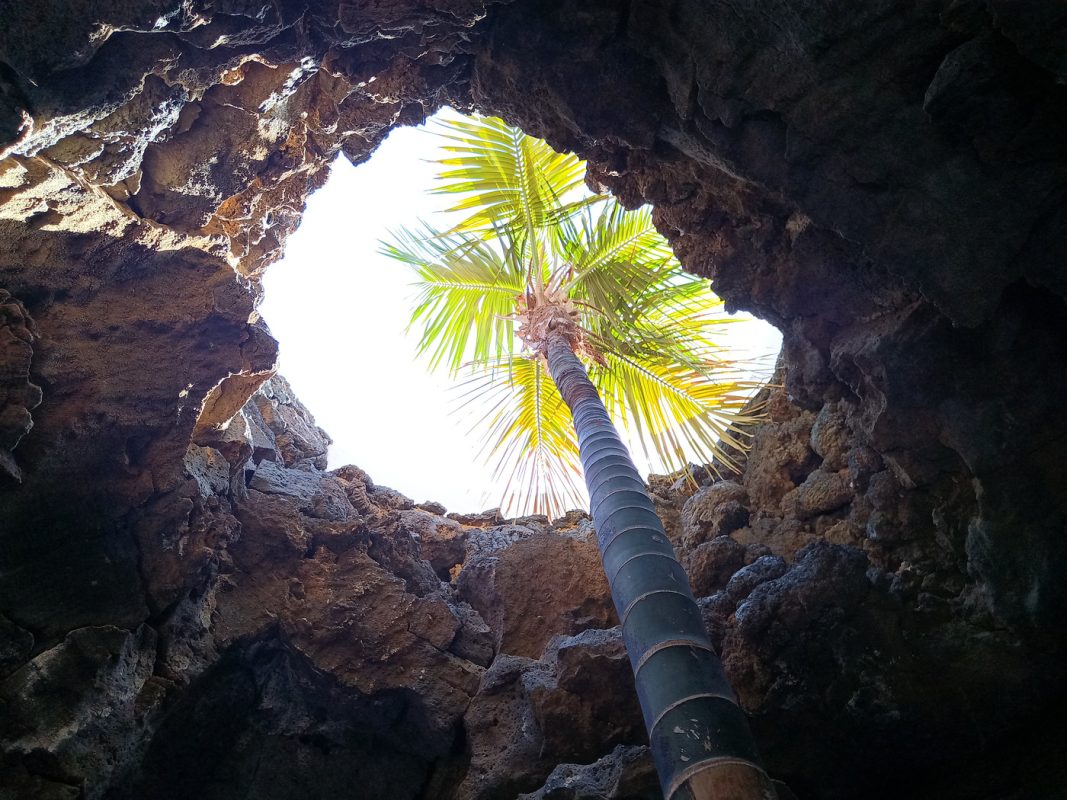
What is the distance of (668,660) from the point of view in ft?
10.3

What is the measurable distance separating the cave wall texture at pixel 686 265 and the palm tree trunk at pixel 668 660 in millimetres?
908

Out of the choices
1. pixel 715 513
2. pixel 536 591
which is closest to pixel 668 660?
pixel 536 591

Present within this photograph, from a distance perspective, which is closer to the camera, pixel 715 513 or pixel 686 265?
pixel 686 265

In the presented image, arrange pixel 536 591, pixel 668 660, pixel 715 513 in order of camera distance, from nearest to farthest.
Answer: pixel 668 660 < pixel 536 591 < pixel 715 513

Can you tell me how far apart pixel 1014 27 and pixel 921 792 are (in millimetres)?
3920

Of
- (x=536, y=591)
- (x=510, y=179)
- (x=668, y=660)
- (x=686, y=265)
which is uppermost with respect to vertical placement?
(x=510, y=179)

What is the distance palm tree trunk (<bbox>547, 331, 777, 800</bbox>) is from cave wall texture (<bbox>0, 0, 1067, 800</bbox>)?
908mm

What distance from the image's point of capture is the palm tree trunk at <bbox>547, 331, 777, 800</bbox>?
106 inches

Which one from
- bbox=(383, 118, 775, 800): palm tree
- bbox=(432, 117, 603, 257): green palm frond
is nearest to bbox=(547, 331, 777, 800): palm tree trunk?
bbox=(383, 118, 775, 800): palm tree

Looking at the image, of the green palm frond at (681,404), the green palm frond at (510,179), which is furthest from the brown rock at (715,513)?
the green palm frond at (510,179)

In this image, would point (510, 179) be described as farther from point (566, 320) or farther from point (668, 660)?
point (668, 660)

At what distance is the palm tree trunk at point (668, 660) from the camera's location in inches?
106

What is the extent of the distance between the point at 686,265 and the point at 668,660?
2.63 meters

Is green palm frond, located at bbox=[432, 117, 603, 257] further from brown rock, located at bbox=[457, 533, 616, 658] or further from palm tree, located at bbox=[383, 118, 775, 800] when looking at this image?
brown rock, located at bbox=[457, 533, 616, 658]
